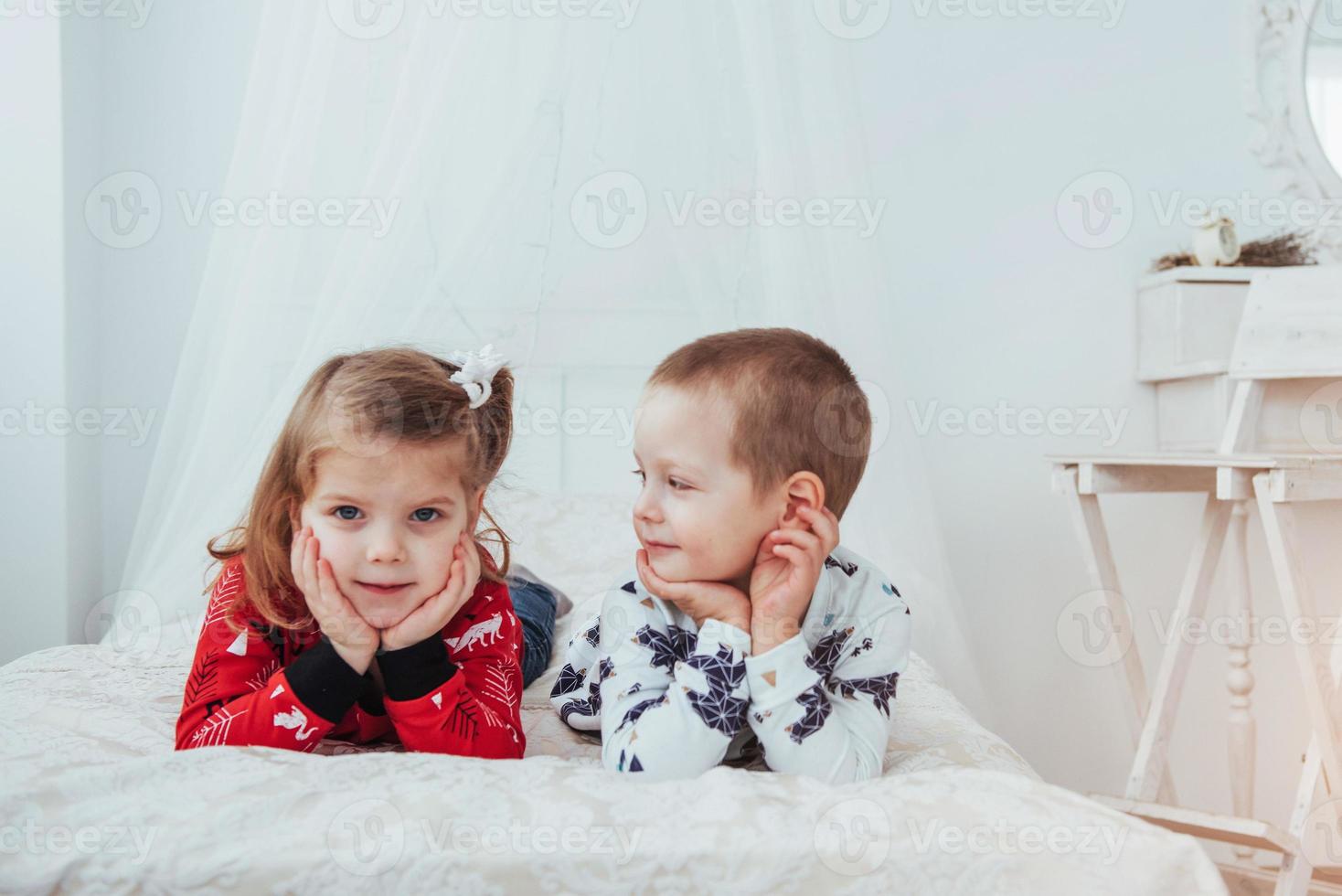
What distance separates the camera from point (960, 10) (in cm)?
247

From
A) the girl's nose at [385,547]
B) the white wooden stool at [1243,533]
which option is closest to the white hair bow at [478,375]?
the girl's nose at [385,547]

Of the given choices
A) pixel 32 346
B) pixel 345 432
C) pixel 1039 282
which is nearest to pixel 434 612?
pixel 345 432

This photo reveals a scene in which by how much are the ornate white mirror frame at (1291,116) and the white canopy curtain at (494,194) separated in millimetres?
1175

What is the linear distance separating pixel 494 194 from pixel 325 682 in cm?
108

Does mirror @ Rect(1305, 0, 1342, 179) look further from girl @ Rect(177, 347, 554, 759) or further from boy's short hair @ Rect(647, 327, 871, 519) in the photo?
girl @ Rect(177, 347, 554, 759)

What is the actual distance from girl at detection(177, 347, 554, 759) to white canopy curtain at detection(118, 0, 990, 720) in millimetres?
696

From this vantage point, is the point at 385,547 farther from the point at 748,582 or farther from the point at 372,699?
the point at 748,582

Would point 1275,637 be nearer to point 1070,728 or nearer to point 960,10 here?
point 1070,728

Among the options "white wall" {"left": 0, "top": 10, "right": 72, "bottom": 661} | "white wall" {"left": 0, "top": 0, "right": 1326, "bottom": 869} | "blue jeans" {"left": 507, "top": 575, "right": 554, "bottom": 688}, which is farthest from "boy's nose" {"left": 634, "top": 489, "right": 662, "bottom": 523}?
"white wall" {"left": 0, "top": 10, "right": 72, "bottom": 661}

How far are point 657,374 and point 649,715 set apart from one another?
1.04 ft

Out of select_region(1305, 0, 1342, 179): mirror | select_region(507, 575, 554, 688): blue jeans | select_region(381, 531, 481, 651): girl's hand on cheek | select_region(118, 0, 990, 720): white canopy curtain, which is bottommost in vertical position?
select_region(507, 575, 554, 688): blue jeans

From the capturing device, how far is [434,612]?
102 cm

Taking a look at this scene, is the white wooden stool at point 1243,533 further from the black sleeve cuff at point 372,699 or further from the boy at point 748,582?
the black sleeve cuff at point 372,699

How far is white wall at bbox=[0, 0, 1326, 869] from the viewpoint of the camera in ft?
8.06
